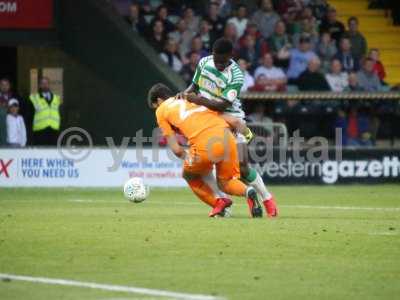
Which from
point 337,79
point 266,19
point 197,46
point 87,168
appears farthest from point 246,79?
point 87,168

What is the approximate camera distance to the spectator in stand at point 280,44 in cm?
2634

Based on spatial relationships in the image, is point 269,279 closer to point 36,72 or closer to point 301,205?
point 301,205

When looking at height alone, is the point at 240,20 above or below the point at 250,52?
above

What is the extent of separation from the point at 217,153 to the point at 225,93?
2.51ft

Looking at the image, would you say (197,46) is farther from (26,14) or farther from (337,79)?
(26,14)

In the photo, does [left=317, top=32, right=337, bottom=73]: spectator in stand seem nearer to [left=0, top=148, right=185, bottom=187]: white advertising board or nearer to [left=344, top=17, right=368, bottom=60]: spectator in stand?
[left=344, top=17, right=368, bottom=60]: spectator in stand

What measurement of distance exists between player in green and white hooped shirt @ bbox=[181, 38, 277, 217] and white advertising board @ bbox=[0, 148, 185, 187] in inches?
342

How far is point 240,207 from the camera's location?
60.5ft

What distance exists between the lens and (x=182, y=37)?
Result: 26094 mm

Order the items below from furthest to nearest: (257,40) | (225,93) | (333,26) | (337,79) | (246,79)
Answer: (333,26), (337,79), (257,40), (246,79), (225,93)

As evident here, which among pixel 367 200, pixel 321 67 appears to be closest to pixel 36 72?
pixel 321 67

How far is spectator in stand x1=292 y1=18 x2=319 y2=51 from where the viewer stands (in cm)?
2702

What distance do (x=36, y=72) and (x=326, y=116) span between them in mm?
6597

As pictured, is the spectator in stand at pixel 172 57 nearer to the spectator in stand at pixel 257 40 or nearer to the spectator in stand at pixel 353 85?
the spectator in stand at pixel 257 40
